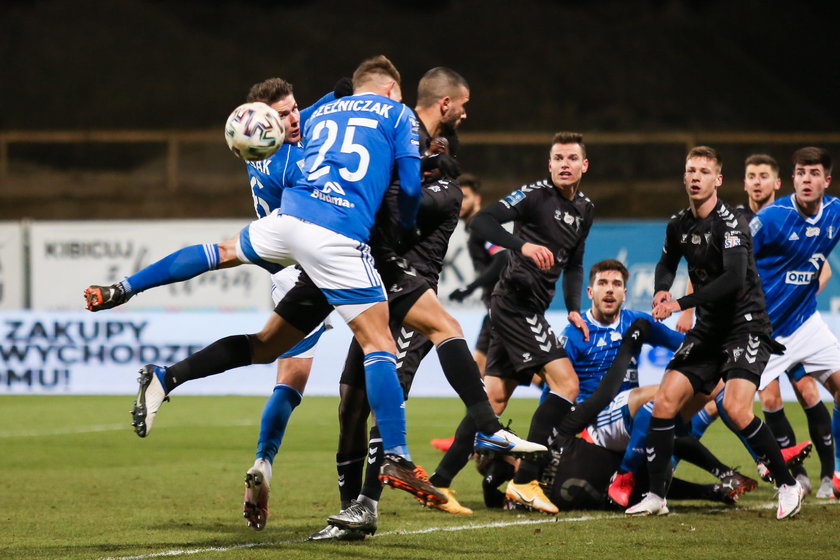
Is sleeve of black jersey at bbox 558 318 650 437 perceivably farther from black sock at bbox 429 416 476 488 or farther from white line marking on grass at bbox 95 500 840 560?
white line marking on grass at bbox 95 500 840 560

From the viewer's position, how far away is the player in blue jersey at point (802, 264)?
777 centimetres

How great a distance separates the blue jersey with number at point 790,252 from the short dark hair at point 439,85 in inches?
103

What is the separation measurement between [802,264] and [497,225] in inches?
81.0

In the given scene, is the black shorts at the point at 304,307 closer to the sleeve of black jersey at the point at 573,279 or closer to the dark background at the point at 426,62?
the sleeve of black jersey at the point at 573,279

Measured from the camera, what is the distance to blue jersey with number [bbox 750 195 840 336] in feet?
25.7

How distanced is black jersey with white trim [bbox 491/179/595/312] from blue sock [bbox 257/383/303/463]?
1785 millimetres

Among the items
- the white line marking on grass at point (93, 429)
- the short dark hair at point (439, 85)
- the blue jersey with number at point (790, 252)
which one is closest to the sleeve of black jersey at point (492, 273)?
the blue jersey with number at point (790, 252)

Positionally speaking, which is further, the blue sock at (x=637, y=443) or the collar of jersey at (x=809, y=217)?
the collar of jersey at (x=809, y=217)

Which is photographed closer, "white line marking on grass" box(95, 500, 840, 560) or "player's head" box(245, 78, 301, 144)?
"white line marking on grass" box(95, 500, 840, 560)

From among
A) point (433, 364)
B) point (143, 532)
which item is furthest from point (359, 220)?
point (433, 364)

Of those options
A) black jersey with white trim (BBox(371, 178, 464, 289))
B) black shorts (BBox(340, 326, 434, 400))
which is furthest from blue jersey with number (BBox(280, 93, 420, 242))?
black shorts (BBox(340, 326, 434, 400))

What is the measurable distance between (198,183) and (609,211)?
9.69 m

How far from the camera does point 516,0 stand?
38.1 meters

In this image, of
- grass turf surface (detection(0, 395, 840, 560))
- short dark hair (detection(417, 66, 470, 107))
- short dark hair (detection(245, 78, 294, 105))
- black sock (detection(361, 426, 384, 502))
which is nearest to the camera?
grass turf surface (detection(0, 395, 840, 560))
